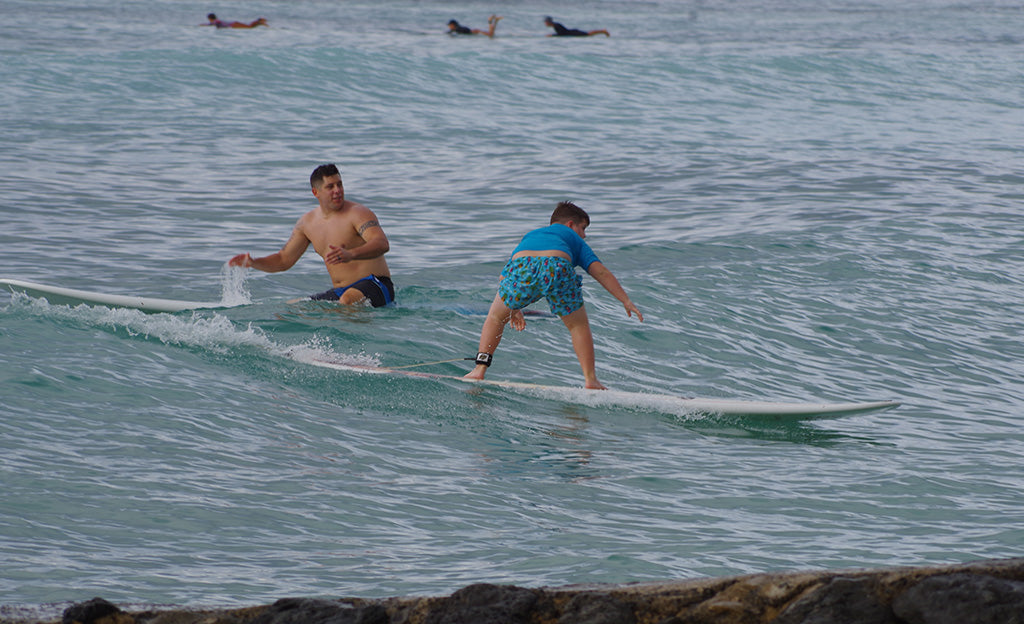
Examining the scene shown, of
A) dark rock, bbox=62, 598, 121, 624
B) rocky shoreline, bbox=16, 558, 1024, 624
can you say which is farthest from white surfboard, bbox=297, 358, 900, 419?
dark rock, bbox=62, 598, 121, 624

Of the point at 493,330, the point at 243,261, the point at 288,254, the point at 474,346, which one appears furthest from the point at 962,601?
the point at 288,254

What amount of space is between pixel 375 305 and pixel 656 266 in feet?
13.6

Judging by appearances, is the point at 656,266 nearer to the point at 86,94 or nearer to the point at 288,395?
the point at 288,395

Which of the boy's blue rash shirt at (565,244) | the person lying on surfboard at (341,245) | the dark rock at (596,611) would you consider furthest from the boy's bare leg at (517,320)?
the dark rock at (596,611)

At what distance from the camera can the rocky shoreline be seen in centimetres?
324

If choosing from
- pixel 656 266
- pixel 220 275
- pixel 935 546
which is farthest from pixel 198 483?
pixel 656 266

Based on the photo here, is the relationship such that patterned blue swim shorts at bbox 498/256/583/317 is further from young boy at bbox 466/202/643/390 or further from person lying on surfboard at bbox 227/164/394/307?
person lying on surfboard at bbox 227/164/394/307

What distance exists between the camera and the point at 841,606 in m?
3.30

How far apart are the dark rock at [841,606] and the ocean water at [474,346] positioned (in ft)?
5.47

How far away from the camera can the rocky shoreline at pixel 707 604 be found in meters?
3.24

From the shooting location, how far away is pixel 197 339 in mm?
9031

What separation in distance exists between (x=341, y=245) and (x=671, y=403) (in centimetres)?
402

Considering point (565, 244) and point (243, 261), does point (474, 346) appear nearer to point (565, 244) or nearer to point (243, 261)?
point (565, 244)

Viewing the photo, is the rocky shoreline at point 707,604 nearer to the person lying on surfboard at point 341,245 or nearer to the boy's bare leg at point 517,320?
the boy's bare leg at point 517,320
